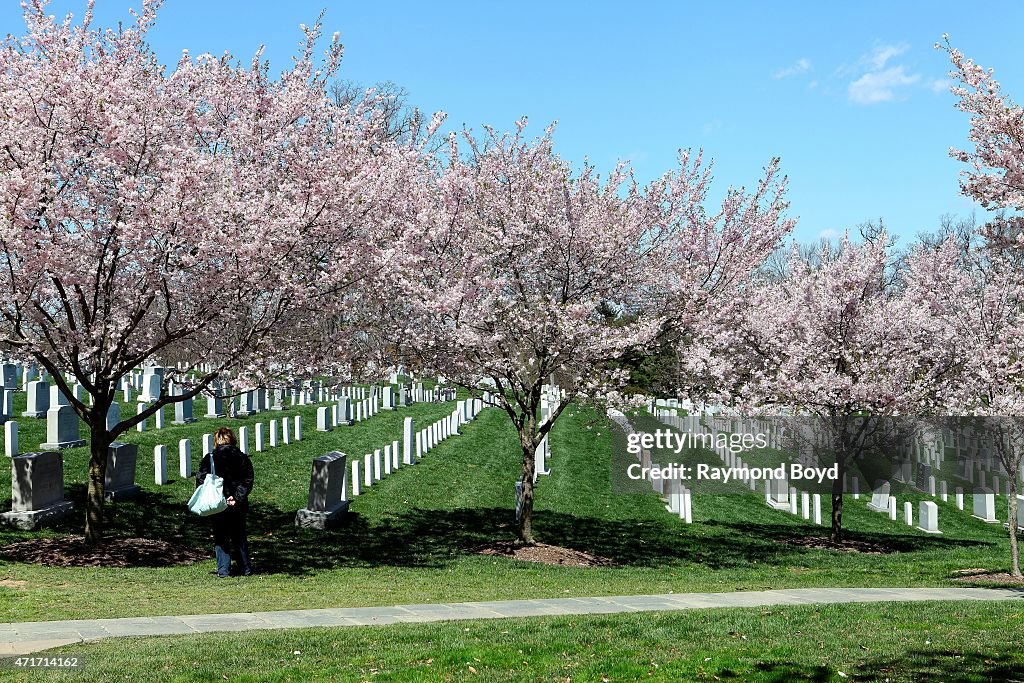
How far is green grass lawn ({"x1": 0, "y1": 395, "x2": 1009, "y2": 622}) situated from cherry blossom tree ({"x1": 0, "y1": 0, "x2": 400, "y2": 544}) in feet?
9.96

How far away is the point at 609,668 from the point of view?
7.51 metres

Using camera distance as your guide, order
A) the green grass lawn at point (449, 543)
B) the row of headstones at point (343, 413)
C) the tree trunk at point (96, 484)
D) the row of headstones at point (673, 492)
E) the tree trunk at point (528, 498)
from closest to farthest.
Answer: the green grass lawn at point (449, 543) < the tree trunk at point (96, 484) < the tree trunk at point (528, 498) < the row of headstones at point (673, 492) < the row of headstones at point (343, 413)

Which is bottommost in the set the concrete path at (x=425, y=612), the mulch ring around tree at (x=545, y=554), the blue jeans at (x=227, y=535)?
the mulch ring around tree at (x=545, y=554)

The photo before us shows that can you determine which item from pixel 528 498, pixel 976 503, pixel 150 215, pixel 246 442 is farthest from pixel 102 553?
pixel 976 503

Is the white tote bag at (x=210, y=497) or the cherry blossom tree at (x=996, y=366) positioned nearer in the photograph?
the white tote bag at (x=210, y=497)

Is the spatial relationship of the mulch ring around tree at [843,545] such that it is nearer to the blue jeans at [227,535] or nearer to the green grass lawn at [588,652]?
the green grass lawn at [588,652]

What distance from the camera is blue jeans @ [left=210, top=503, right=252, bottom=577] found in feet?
40.6

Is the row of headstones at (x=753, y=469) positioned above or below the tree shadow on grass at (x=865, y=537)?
above

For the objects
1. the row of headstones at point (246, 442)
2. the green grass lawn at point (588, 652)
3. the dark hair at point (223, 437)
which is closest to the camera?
the green grass lawn at point (588, 652)

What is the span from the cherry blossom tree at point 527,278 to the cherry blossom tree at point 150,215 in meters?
2.20

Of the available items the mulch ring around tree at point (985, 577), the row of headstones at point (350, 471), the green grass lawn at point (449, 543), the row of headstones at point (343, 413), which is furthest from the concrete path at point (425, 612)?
the row of headstones at point (343, 413)

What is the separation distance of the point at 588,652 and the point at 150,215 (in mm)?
8433

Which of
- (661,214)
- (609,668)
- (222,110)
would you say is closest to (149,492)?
(222,110)

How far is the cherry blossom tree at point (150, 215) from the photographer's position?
12.9 metres
